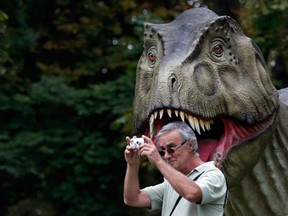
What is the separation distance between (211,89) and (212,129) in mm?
279

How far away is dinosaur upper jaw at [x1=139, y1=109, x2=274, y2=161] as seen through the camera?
5.00 metres

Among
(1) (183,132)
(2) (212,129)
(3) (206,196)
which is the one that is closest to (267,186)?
(2) (212,129)

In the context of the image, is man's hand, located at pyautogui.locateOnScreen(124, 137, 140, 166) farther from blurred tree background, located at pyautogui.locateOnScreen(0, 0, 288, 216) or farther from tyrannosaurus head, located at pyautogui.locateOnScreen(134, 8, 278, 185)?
blurred tree background, located at pyautogui.locateOnScreen(0, 0, 288, 216)

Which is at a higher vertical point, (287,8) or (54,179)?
(287,8)

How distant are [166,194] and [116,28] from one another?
11.0 m

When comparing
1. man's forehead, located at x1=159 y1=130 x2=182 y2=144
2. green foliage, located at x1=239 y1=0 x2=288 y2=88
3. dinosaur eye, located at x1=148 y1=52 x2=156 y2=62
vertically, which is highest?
green foliage, located at x1=239 y1=0 x2=288 y2=88

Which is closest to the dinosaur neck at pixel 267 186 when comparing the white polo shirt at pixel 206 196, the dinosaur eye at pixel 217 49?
the dinosaur eye at pixel 217 49

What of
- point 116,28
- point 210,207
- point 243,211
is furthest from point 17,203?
point 210,207

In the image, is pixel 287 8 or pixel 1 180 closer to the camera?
pixel 287 8

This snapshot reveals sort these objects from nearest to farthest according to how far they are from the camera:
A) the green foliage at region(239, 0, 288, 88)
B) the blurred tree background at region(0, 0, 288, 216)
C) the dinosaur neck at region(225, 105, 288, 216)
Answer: the dinosaur neck at region(225, 105, 288, 216) → the green foliage at region(239, 0, 288, 88) → the blurred tree background at region(0, 0, 288, 216)

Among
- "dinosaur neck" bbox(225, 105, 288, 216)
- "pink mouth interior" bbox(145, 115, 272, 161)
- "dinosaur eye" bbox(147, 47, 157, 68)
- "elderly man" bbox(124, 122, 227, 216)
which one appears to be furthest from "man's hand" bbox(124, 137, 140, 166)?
"dinosaur neck" bbox(225, 105, 288, 216)

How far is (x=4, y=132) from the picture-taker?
1360cm

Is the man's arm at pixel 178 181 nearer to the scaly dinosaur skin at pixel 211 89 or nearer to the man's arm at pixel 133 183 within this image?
the man's arm at pixel 133 183

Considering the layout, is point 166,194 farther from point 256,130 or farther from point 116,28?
point 116,28
